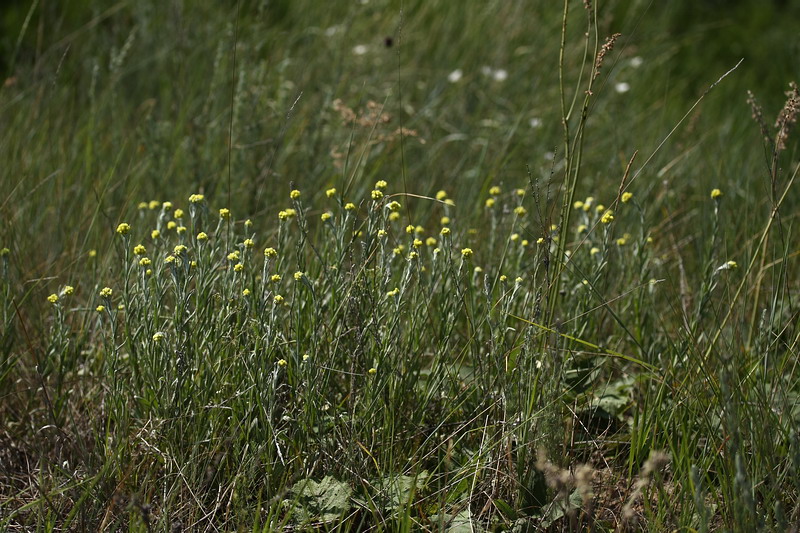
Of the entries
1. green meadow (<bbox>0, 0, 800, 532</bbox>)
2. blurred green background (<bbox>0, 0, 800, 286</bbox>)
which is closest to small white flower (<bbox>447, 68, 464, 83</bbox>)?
blurred green background (<bbox>0, 0, 800, 286</bbox>)

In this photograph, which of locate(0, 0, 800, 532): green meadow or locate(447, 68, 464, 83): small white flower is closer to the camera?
locate(0, 0, 800, 532): green meadow

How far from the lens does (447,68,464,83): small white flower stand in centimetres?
502

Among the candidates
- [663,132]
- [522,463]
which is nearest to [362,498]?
[522,463]

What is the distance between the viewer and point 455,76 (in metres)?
5.03


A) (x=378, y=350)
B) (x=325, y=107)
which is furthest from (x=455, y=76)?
(x=378, y=350)

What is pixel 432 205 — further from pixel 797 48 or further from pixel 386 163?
pixel 797 48

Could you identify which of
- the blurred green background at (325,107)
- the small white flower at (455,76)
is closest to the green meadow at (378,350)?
the blurred green background at (325,107)

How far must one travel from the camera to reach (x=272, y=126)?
4.32m

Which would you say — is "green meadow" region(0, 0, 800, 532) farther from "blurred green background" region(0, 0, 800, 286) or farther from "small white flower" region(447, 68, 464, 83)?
"small white flower" region(447, 68, 464, 83)

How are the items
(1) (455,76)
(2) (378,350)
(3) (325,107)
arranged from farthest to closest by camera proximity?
(1) (455,76) < (3) (325,107) < (2) (378,350)

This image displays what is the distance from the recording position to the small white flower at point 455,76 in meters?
5.02

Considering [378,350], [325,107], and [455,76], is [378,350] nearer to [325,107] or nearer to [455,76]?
[325,107]

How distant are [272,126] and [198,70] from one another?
0.86 meters

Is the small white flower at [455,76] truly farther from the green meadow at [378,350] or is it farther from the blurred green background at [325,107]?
the green meadow at [378,350]
